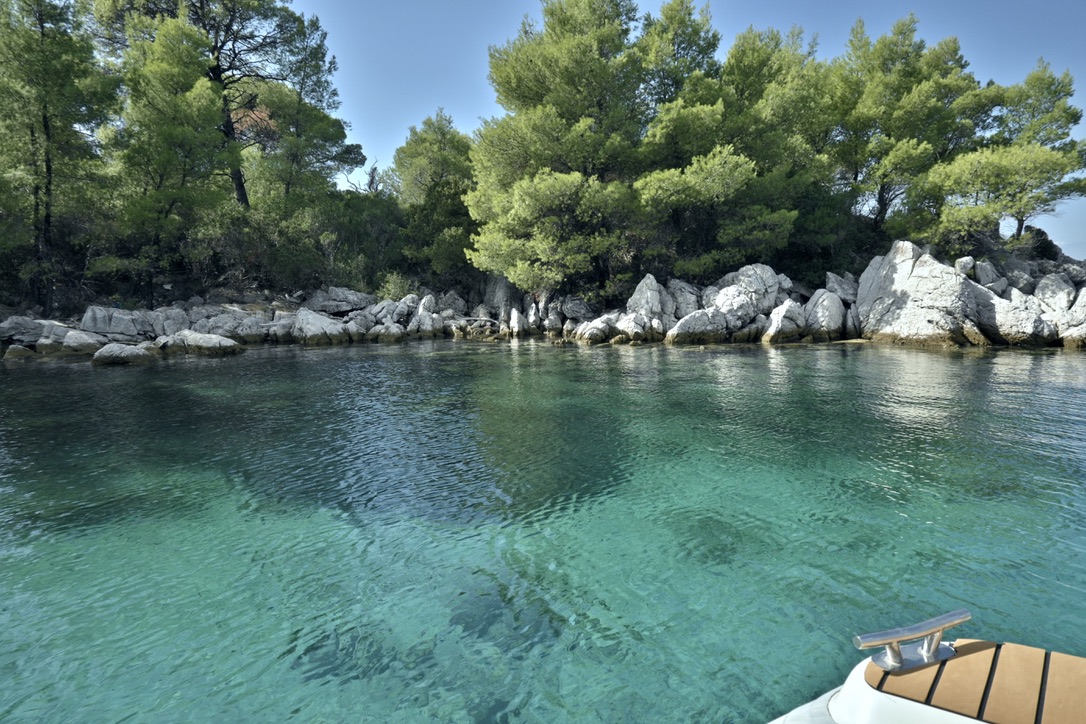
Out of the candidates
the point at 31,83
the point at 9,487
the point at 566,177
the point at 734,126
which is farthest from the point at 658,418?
the point at 31,83

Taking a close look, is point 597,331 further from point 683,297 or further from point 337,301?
point 337,301

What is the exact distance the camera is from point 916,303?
2420 centimetres

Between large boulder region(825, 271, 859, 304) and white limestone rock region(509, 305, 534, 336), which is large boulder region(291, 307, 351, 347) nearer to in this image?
white limestone rock region(509, 305, 534, 336)

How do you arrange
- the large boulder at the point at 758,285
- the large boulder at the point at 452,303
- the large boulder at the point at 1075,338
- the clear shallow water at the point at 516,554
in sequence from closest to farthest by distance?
1. the clear shallow water at the point at 516,554
2. the large boulder at the point at 1075,338
3. the large boulder at the point at 758,285
4. the large boulder at the point at 452,303

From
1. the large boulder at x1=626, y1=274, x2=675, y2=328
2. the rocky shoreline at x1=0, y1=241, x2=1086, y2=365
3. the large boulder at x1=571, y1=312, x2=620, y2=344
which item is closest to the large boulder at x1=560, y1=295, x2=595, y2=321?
the rocky shoreline at x1=0, y1=241, x2=1086, y2=365

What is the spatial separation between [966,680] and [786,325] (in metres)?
26.1

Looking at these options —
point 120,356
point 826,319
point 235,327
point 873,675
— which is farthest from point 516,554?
point 235,327

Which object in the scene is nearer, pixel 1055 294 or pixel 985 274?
pixel 1055 294

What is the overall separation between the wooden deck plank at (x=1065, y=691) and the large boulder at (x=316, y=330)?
31.0 metres

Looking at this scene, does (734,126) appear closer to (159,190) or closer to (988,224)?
(988,224)

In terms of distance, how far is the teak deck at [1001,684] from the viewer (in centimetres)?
187

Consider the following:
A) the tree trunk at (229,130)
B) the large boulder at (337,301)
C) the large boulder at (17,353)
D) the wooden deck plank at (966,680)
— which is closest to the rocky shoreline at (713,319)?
the large boulder at (17,353)

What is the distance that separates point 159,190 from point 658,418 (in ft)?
108

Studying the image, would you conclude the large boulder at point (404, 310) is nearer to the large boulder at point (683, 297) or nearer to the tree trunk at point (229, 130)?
the tree trunk at point (229, 130)
